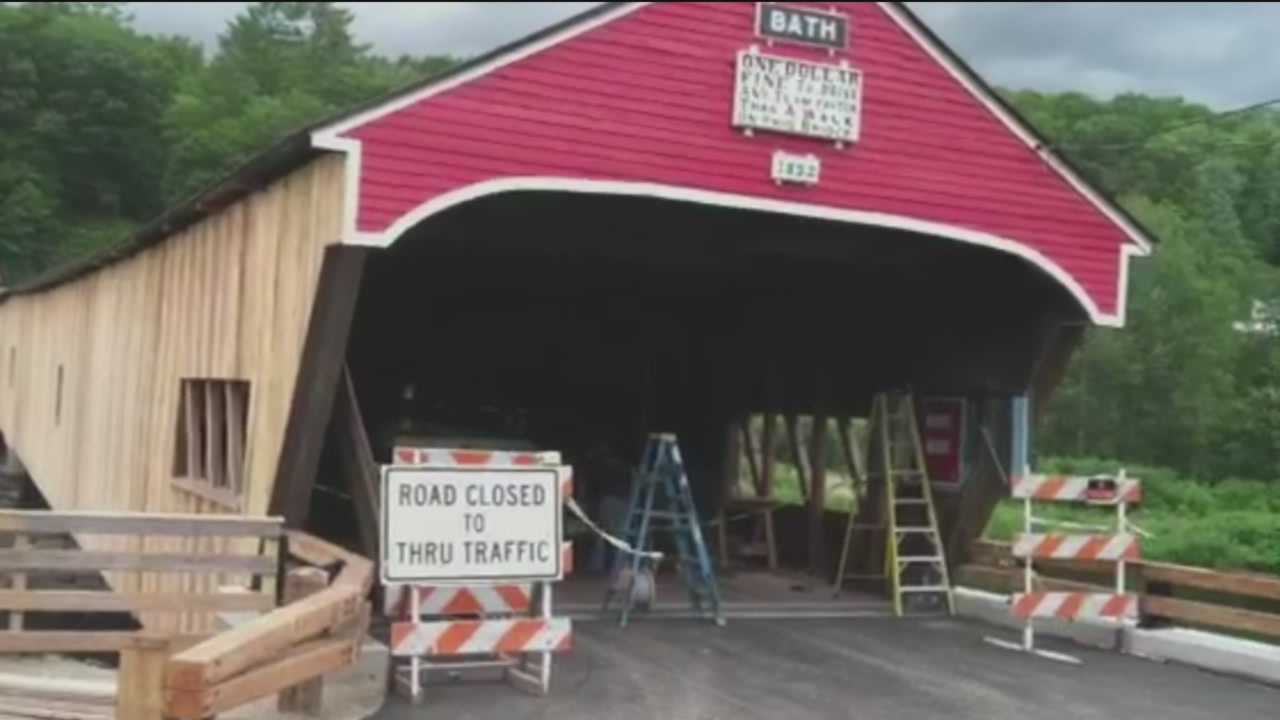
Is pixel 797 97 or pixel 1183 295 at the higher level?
pixel 1183 295

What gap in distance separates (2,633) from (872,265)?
891 cm

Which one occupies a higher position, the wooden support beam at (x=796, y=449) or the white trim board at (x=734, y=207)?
the white trim board at (x=734, y=207)

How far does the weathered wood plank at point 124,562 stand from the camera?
28.4 feet

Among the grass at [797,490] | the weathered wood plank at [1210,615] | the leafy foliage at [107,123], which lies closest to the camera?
the weathered wood plank at [1210,615]

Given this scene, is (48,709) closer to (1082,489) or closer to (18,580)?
(18,580)

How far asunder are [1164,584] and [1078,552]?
768 mm

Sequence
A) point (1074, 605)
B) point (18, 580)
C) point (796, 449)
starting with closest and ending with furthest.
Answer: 1. point (1074, 605)
2. point (18, 580)
3. point (796, 449)

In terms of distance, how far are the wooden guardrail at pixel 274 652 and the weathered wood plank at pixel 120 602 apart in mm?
562

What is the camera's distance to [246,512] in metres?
12.2

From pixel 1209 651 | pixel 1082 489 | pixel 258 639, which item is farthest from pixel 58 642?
pixel 1209 651

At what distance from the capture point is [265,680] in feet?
21.5

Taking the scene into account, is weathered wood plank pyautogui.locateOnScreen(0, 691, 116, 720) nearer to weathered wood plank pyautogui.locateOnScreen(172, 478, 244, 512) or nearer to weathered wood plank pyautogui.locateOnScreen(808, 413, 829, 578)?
weathered wood plank pyautogui.locateOnScreen(172, 478, 244, 512)

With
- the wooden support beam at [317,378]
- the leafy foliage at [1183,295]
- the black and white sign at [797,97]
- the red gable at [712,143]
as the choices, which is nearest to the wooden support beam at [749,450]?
the leafy foliage at [1183,295]

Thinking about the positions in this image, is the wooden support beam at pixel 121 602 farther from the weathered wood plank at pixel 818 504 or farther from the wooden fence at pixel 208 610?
the weathered wood plank at pixel 818 504
